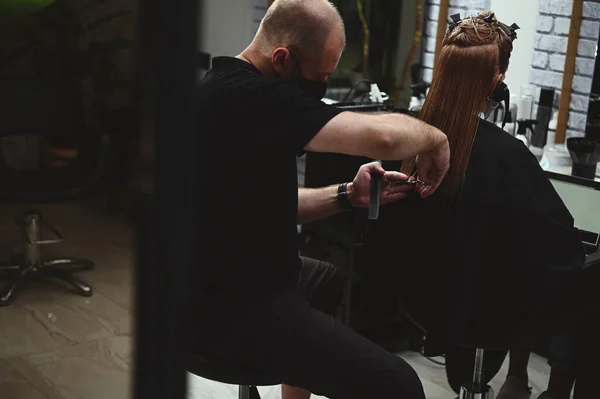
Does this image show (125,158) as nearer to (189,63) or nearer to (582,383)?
(189,63)

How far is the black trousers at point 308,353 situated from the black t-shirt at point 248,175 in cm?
6

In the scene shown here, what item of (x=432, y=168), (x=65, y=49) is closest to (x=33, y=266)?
(x=65, y=49)

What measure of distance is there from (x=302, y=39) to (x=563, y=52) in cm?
165

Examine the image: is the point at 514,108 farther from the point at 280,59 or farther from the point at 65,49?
the point at 65,49

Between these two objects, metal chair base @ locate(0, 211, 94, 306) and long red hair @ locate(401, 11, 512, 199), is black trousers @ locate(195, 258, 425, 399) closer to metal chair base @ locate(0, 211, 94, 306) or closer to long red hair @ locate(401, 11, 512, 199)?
metal chair base @ locate(0, 211, 94, 306)

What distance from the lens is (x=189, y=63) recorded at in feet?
1.50

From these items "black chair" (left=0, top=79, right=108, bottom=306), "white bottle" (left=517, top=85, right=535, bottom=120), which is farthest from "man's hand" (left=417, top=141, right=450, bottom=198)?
"white bottle" (left=517, top=85, right=535, bottom=120)

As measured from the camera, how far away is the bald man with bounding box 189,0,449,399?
1.56 metres

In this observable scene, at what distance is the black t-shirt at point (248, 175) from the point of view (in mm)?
1565

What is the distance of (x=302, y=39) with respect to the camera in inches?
64.6

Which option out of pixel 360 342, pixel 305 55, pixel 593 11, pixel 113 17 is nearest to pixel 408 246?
pixel 360 342

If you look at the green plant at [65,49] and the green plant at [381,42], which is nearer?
the green plant at [65,49]

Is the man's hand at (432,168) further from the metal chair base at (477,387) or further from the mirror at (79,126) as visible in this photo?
the mirror at (79,126)

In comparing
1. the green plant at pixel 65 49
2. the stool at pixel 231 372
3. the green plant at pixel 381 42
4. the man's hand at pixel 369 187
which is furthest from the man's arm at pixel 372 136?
the green plant at pixel 381 42
